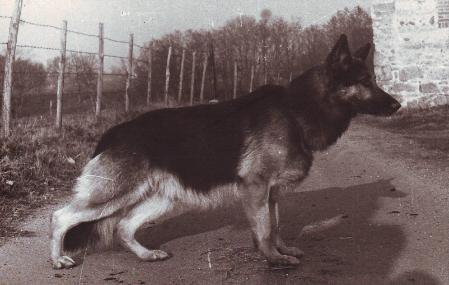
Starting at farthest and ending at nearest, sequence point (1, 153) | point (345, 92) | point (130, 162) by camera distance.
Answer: point (1, 153) → point (345, 92) → point (130, 162)

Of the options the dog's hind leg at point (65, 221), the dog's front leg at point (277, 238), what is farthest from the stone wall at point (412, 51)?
the dog's hind leg at point (65, 221)

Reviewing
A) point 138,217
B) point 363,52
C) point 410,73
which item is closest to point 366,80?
point 363,52

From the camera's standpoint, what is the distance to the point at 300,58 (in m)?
30.7

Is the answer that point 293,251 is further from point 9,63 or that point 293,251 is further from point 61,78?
point 61,78

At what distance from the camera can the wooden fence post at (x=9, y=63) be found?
31.4 feet

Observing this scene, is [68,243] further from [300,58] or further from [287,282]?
[300,58]

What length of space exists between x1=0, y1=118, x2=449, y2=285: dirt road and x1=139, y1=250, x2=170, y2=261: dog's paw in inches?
2.9

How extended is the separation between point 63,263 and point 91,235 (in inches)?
13.2

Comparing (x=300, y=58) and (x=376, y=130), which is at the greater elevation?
(x=300, y=58)

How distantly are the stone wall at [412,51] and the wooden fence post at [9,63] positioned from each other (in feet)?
35.7

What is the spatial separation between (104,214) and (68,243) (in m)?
0.39

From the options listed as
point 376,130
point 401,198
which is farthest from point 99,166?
point 376,130

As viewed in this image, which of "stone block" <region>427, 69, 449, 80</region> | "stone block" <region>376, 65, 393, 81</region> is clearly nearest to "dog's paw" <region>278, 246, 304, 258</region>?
"stone block" <region>427, 69, 449, 80</region>

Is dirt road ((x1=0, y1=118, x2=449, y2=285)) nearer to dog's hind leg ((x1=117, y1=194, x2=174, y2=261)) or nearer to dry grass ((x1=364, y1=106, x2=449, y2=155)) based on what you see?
dog's hind leg ((x1=117, y1=194, x2=174, y2=261))
